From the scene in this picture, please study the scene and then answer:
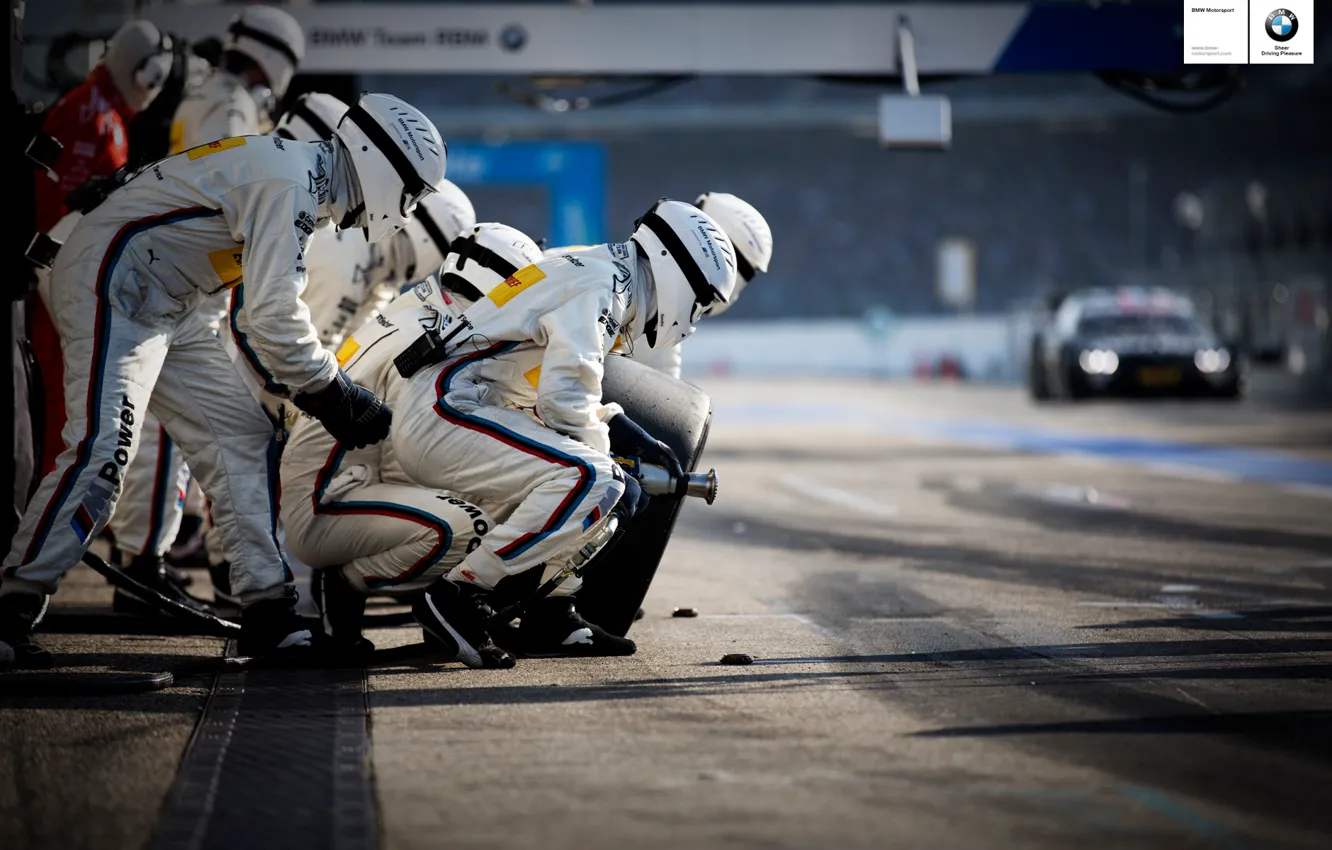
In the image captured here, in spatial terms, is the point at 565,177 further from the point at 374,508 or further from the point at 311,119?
the point at 374,508

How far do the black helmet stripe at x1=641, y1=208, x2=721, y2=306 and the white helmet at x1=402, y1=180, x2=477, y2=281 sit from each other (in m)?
1.90

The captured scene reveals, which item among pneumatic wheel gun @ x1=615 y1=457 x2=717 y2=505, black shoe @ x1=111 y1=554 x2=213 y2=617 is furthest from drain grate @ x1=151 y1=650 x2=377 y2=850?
black shoe @ x1=111 y1=554 x2=213 y2=617

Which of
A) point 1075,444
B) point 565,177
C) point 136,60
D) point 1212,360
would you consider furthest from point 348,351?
point 565,177

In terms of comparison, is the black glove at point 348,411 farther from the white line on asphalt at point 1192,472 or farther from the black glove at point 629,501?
the white line on asphalt at point 1192,472

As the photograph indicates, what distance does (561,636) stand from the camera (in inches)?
251

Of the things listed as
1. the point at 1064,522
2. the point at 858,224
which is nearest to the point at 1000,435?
the point at 1064,522

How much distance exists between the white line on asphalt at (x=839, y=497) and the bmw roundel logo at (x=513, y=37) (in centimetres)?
370

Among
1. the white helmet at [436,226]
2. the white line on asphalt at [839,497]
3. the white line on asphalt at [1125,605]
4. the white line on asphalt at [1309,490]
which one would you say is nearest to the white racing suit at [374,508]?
the white helmet at [436,226]

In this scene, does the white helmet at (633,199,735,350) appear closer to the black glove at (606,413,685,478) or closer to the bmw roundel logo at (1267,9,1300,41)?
the black glove at (606,413,685,478)

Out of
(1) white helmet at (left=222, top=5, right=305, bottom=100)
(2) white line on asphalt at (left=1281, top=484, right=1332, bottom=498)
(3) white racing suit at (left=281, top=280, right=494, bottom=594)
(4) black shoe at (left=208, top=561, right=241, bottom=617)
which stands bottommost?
(2) white line on asphalt at (left=1281, top=484, right=1332, bottom=498)

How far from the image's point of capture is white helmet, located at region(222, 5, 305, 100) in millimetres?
8914

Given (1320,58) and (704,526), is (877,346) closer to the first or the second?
(1320,58)

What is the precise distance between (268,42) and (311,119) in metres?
0.79

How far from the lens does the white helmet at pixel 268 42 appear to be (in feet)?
29.2
